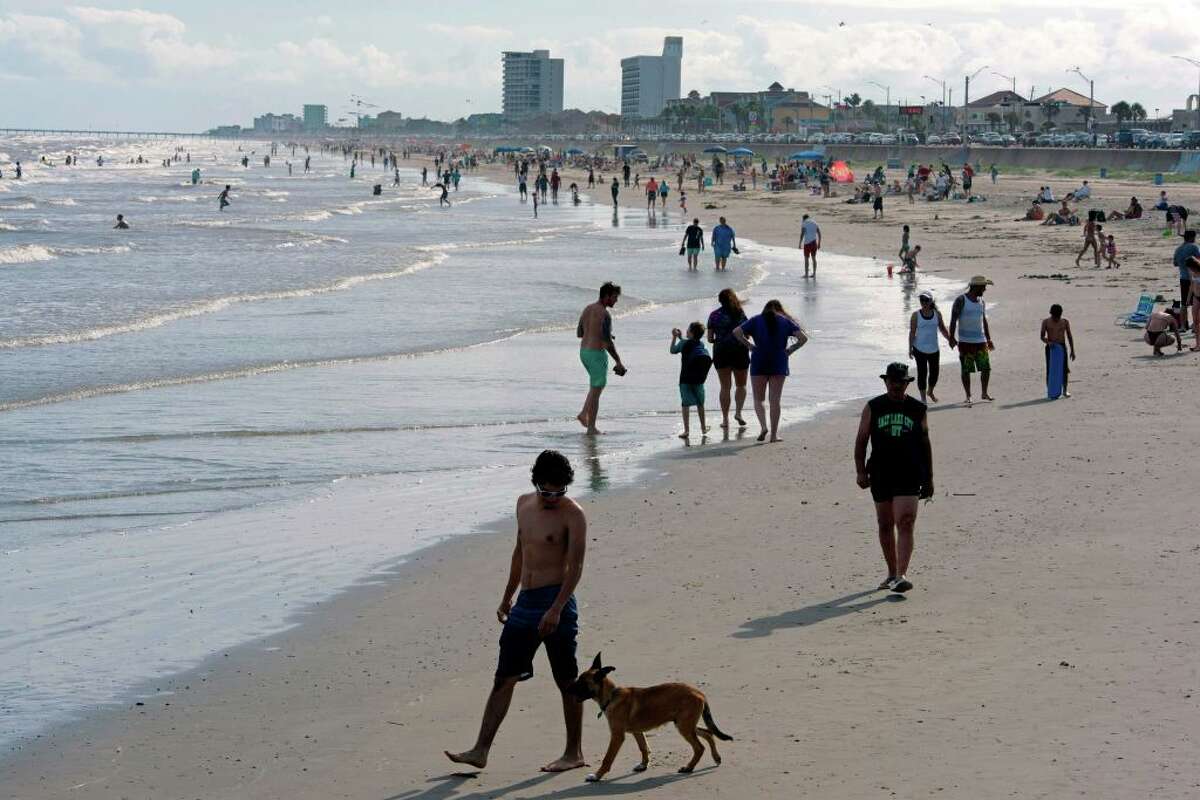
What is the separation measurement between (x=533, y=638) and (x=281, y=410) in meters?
10.8

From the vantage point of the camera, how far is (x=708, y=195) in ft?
257

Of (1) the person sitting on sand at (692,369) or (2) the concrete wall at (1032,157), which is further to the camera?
(2) the concrete wall at (1032,157)

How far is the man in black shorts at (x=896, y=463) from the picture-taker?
851 cm

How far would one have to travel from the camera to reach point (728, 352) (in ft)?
48.3

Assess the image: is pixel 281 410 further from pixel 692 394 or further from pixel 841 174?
pixel 841 174

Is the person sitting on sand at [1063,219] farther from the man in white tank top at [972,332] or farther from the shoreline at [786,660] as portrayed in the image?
the shoreline at [786,660]

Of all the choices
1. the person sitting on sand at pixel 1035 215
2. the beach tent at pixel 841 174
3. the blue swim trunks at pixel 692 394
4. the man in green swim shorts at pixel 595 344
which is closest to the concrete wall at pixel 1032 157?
the beach tent at pixel 841 174

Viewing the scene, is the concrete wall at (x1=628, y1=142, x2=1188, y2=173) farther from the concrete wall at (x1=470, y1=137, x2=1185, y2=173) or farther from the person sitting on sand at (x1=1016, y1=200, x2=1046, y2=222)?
the person sitting on sand at (x1=1016, y1=200, x2=1046, y2=222)

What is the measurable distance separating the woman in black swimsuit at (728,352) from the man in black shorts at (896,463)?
5.63 m

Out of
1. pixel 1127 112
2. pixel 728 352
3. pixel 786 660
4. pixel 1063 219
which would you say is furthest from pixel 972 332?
pixel 1127 112

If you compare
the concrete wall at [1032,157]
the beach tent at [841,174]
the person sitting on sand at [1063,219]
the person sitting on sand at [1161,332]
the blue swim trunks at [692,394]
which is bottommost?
the blue swim trunks at [692,394]

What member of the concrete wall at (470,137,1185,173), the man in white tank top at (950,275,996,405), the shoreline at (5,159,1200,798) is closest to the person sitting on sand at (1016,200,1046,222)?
the concrete wall at (470,137,1185,173)

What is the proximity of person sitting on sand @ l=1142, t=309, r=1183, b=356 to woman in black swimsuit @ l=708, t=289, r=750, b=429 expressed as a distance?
6079 millimetres

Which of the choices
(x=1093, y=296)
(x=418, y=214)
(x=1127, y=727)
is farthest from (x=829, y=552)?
(x=418, y=214)
